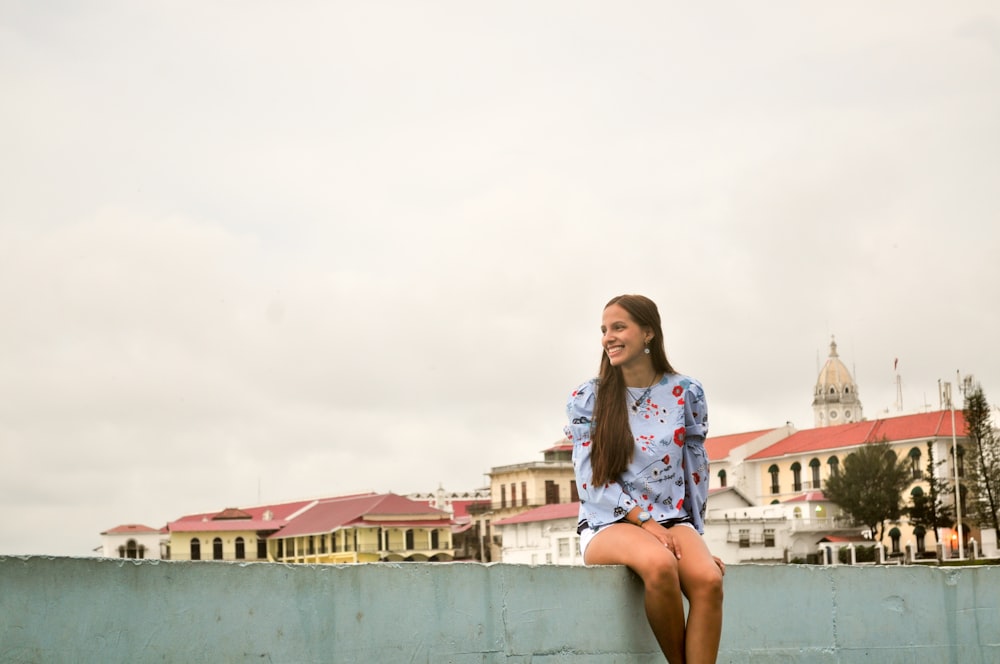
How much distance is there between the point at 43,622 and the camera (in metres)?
3.00

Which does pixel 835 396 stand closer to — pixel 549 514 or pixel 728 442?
pixel 728 442

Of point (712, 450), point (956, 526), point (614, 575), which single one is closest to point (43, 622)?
point (614, 575)

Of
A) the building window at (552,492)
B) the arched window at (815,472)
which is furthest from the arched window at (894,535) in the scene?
the building window at (552,492)

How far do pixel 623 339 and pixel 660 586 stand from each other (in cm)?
82

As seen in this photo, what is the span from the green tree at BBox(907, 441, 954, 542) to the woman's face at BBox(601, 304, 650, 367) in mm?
62742

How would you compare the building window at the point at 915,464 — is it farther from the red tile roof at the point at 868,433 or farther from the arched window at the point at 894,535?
the arched window at the point at 894,535

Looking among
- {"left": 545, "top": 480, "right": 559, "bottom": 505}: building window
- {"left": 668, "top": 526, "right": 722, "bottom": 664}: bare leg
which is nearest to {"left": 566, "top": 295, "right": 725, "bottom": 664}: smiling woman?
{"left": 668, "top": 526, "right": 722, "bottom": 664}: bare leg

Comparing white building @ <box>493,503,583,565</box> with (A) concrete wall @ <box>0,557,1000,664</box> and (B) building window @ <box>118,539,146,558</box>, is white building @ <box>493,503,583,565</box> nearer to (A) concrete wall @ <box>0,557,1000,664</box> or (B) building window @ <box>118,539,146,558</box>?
(B) building window @ <box>118,539,146,558</box>

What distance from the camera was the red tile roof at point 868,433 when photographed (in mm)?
72394

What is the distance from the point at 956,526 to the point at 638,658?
211 feet

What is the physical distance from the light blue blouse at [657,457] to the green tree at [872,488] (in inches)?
2484

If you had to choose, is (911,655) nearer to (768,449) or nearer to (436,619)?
(436,619)

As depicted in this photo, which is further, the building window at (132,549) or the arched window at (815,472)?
the building window at (132,549)

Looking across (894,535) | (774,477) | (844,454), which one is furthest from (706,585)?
(774,477)
